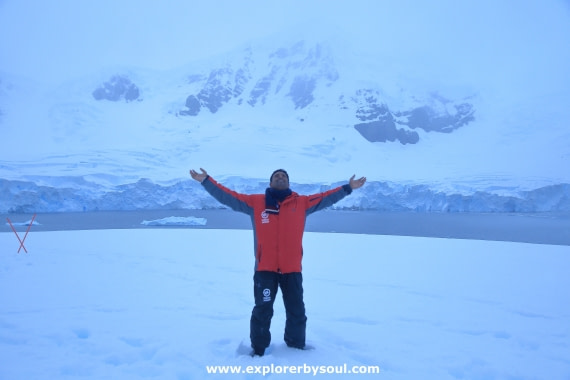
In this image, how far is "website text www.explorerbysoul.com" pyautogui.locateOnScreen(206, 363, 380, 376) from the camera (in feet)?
7.93

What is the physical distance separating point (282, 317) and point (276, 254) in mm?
1072

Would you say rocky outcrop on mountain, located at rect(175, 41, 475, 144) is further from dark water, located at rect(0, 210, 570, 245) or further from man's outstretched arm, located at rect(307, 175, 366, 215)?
man's outstretched arm, located at rect(307, 175, 366, 215)

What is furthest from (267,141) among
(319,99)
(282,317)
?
(282,317)

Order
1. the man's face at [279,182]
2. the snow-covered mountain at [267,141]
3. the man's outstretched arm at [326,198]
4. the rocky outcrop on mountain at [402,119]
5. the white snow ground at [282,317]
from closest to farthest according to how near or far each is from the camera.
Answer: the white snow ground at [282,317]
the man's face at [279,182]
the man's outstretched arm at [326,198]
the snow-covered mountain at [267,141]
the rocky outcrop on mountain at [402,119]

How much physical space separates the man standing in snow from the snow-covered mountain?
2997cm

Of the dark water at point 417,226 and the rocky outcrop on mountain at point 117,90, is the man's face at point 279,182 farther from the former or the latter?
the rocky outcrop on mountain at point 117,90

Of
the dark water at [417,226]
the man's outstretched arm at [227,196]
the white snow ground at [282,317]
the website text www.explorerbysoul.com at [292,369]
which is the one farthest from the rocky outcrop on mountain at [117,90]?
the website text www.explorerbysoul.com at [292,369]

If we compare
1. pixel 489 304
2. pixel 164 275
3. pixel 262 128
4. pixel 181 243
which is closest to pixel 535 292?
pixel 489 304

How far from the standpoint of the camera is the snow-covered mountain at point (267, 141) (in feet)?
106

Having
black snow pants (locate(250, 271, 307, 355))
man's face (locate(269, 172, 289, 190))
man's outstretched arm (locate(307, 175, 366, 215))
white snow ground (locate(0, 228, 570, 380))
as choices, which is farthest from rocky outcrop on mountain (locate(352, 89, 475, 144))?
black snow pants (locate(250, 271, 307, 355))

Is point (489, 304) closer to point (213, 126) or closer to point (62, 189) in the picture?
point (62, 189)

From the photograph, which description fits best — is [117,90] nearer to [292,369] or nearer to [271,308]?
[271,308]

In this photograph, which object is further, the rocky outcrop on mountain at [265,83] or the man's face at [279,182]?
the rocky outcrop on mountain at [265,83]

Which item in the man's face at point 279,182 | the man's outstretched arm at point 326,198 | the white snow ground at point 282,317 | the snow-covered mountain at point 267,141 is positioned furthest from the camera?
the snow-covered mountain at point 267,141
